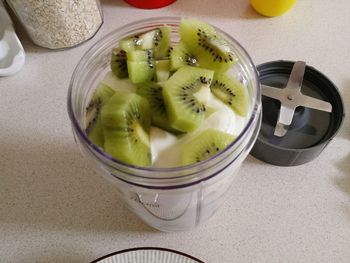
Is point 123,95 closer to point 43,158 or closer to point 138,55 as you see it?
point 138,55

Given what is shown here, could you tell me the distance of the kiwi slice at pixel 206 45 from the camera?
57 centimetres

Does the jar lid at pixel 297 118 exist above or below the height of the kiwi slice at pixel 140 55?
below

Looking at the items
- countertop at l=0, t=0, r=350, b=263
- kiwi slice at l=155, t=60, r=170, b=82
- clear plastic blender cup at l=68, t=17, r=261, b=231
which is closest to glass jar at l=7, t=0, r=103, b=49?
countertop at l=0, t=0, r=350, b=263

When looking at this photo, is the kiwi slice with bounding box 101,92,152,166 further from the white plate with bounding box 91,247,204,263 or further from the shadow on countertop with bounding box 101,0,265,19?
the shadow on countertop with bounding box 101,0,265,19

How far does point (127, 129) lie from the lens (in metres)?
0.50

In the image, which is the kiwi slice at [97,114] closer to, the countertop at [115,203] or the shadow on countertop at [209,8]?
the countertop at [115,203]

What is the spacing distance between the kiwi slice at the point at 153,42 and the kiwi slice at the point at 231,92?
0.09 m

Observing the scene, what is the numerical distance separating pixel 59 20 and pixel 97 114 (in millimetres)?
379

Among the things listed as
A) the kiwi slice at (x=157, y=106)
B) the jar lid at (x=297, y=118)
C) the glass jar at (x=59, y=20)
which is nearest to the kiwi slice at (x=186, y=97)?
the kiwi slice at (x=157, y=106)

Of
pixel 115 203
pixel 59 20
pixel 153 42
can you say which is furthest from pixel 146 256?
pixel 59 20

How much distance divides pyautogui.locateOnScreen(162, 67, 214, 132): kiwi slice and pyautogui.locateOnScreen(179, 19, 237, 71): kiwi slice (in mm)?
25

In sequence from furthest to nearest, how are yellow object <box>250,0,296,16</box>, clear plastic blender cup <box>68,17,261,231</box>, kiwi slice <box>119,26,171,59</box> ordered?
1. yellow object <box>250,0,296,16</box>
2. kiwi slice <box>119,26,171,59</box>
3. clear plastic blender cup <box>68,17,261,231</box>

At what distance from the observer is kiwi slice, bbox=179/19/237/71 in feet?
1.86

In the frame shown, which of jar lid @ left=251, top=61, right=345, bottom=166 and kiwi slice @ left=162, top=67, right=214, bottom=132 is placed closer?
kiwi slice @ left=162, top=67, right=214, bottom=132
